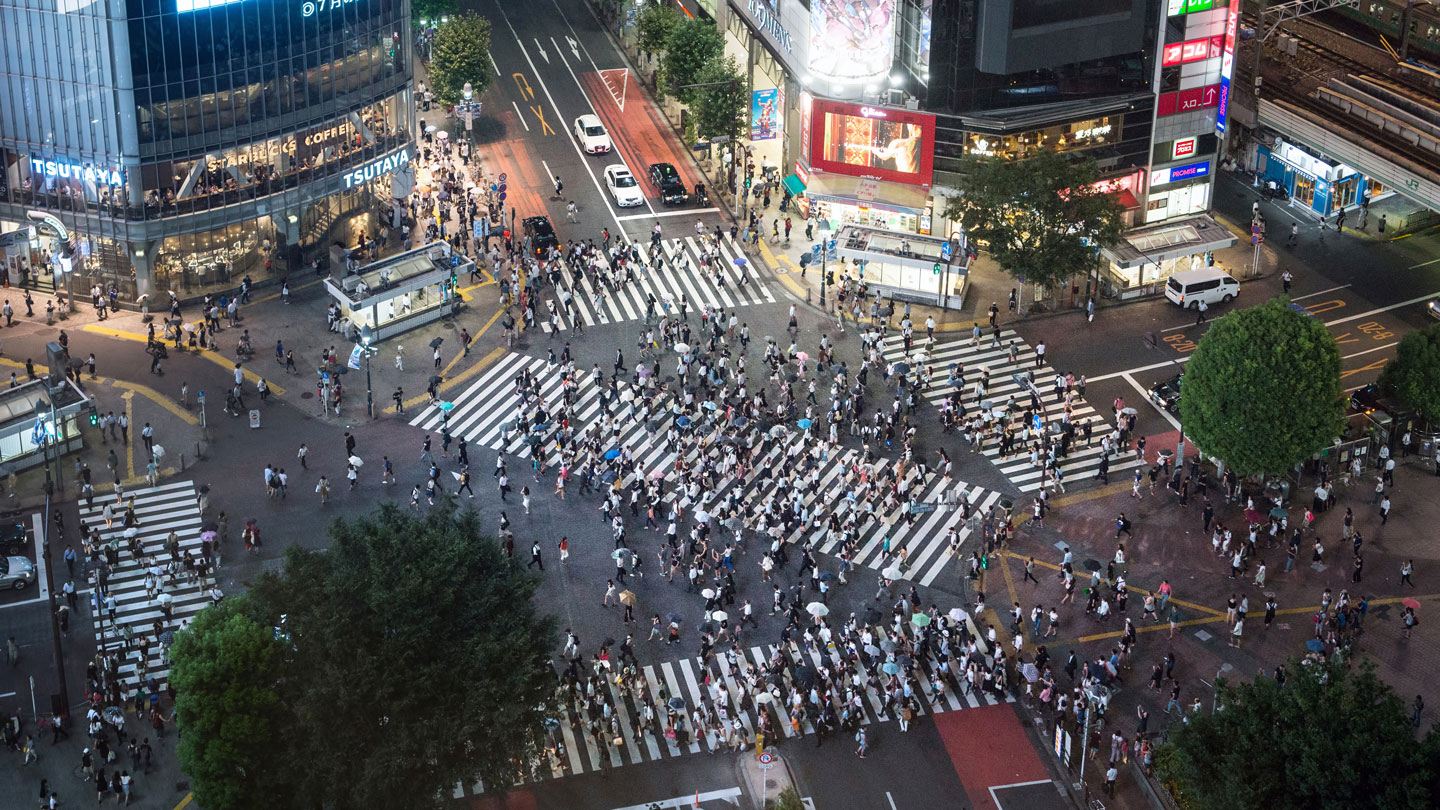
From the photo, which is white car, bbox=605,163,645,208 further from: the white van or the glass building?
the white van

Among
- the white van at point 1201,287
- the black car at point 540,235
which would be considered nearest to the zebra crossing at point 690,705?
the white van at point 1201,287

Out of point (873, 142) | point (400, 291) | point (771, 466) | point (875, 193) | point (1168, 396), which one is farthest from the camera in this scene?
point (875, 193)

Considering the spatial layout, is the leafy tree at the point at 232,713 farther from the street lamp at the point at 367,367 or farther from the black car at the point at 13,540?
the street lamp at the point at 367,367

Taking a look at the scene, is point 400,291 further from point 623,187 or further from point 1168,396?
point 1168,396

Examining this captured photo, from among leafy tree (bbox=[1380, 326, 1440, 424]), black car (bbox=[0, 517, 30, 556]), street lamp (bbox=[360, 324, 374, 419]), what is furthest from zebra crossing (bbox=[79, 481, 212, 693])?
leafy tree (bbox=[1380, 326, 1440, 424])

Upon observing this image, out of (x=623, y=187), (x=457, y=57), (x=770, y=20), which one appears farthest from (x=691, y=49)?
(x=457, y=57)
